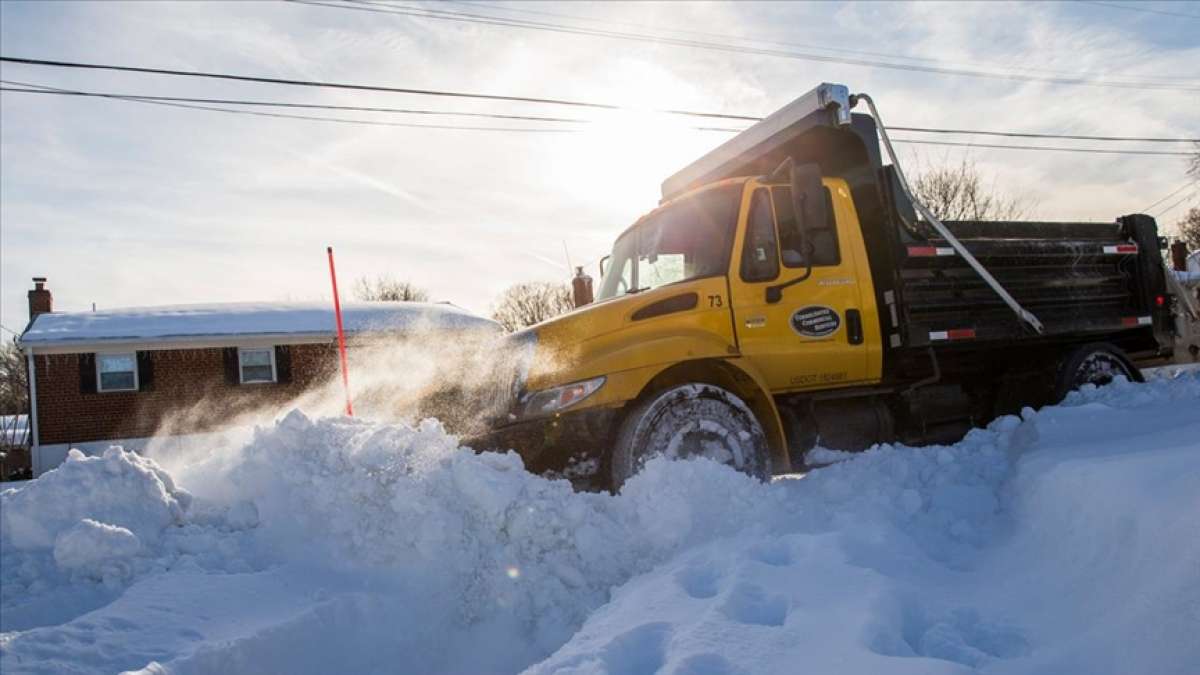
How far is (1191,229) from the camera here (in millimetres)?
42750

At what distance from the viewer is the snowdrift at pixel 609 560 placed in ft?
9.53

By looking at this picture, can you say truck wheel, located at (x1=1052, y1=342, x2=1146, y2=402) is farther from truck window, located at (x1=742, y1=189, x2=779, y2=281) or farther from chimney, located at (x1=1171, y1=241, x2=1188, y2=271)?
chimney, located at (x1=1171, y1=241, x2=1188, y2=271)

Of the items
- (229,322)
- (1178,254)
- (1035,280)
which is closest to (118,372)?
(229,322)

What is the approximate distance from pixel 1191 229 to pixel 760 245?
157ft

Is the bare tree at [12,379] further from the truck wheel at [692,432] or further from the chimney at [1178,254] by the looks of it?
the chimney at [1178,254]

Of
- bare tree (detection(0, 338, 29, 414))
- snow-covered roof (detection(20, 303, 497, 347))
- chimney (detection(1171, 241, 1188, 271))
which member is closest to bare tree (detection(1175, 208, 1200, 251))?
chimney (detection(1171, 241, 1188, 271))

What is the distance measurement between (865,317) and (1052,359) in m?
2.32

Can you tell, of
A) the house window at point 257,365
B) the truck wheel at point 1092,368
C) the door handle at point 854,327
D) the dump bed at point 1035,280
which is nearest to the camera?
the door handle at point 854,327

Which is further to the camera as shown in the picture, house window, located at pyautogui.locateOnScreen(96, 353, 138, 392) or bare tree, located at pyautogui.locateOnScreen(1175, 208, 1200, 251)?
bare tree, located at pyautogui.locateOnScreen(1175, 208, 1200, 251)

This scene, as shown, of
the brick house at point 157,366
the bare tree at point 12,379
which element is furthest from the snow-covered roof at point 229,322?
the bare tree at point 12,379

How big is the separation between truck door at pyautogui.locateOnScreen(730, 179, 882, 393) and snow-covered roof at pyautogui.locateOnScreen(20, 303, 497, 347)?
17.3 metres

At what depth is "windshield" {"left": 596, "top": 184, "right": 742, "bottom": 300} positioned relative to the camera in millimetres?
5977

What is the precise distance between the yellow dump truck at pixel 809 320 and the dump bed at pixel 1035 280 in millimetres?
18

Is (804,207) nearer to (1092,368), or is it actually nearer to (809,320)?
(809,320)
